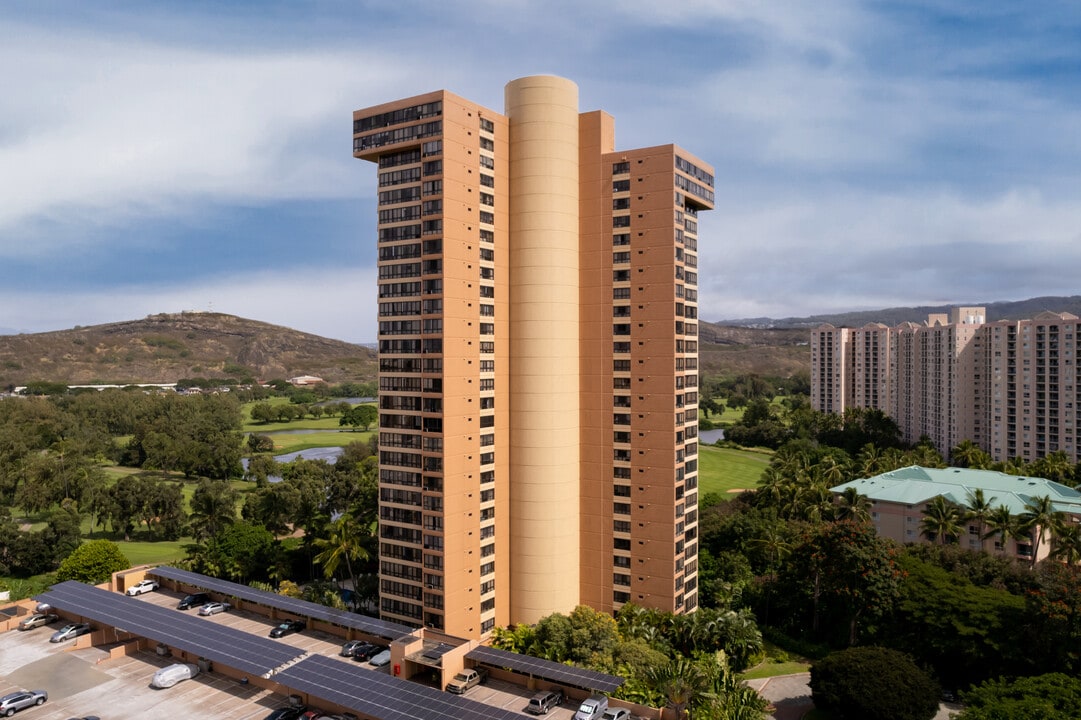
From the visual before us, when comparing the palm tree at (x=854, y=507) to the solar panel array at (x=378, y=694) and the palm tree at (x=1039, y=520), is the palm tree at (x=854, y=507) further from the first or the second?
the solar panel array at (x=378, y=694)

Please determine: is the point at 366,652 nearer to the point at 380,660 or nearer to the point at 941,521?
the point at 380,660

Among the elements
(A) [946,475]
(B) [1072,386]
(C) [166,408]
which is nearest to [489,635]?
(A) [946,475]

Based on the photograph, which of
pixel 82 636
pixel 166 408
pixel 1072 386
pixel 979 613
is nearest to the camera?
pixel 82 636

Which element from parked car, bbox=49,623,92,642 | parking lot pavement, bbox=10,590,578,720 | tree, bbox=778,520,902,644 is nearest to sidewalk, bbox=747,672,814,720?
tree, bbox=778,520,902,644

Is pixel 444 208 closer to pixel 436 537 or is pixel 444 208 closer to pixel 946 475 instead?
pixel 436 537

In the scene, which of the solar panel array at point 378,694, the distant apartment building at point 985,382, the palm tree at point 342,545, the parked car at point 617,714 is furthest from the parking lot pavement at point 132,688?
the distant apartment building at point 985,382

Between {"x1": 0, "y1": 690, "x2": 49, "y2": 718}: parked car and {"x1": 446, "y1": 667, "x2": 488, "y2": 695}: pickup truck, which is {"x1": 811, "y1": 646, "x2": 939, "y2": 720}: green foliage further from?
{"x1": 0, "y1": 690, "x2": 49, "y2": 718}: parked car

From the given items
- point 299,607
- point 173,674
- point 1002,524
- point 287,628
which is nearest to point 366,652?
point 287,628

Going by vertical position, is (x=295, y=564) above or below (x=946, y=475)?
below
